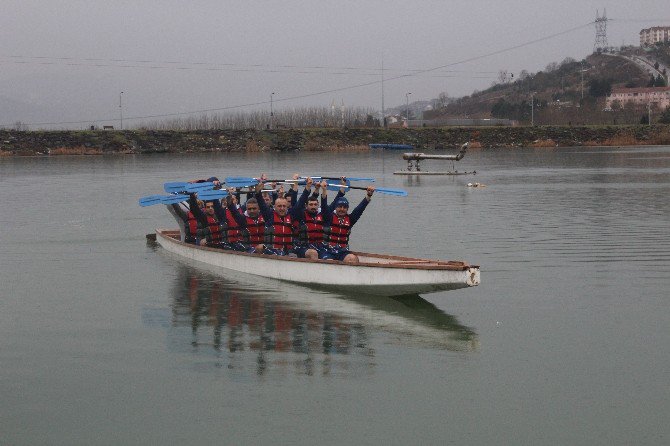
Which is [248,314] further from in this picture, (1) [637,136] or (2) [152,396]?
(1) [637,136]

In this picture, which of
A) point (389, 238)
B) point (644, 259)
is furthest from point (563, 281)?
point (389, 238)

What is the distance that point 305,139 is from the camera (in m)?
118

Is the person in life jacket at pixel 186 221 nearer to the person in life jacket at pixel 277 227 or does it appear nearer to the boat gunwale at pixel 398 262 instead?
the boat gunwale at pixel 398 262

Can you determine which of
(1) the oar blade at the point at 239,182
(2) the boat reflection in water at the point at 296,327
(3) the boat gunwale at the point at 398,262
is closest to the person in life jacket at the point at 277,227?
(3) the boat gunwale at the point at 398,262

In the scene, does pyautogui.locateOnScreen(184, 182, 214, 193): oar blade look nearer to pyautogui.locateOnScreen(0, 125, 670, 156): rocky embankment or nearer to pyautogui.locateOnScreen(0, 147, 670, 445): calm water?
pyautogui.locateOnScreen(0, 147, 670, 445): calm water

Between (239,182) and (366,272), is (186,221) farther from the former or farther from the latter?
(366,272)

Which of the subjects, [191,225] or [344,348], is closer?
[344,348]

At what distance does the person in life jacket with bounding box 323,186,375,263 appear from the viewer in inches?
807

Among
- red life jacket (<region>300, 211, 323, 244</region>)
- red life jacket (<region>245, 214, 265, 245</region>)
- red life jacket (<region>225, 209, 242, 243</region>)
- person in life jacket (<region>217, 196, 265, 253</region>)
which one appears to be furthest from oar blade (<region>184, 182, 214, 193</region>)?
red life jacket (<region>300, 211, 323, 244</region>)

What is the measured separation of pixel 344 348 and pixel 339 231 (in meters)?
5.23

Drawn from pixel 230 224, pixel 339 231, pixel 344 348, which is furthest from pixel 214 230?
pixel 344 348

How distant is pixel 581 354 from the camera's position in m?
15.3

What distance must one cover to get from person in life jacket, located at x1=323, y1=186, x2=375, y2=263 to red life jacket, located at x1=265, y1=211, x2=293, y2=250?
92 centimetres

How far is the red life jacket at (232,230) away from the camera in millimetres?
23094
